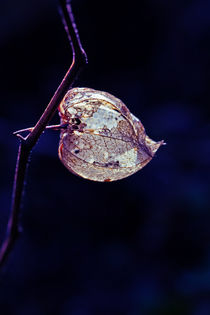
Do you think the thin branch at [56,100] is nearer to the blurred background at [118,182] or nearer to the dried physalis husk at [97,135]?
the dried physalis husk at [97,135]

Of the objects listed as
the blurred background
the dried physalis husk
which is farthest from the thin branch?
the blurred background

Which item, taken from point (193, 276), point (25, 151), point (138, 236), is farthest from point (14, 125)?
point (25, 151)

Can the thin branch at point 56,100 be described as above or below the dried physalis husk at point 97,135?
above

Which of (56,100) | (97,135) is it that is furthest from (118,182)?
(56,100)

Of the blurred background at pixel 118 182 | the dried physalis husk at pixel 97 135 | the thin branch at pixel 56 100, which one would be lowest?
the blurred background at pixel 118 182

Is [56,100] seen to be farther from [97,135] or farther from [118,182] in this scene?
[118,182]

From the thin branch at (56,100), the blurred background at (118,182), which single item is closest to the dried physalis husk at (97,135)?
the thin branch at (56,100)
